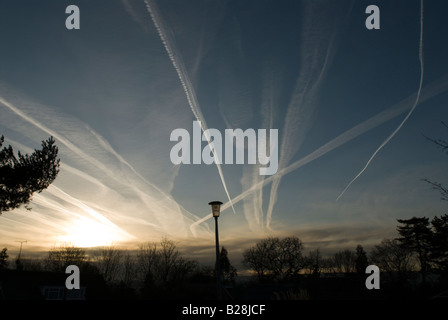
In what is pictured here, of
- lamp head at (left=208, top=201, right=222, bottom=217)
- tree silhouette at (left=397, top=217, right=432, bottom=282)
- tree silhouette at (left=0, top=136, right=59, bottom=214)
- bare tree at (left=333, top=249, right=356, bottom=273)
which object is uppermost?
tree silhouette at (left=0, top=136, right=59, bottom=214)

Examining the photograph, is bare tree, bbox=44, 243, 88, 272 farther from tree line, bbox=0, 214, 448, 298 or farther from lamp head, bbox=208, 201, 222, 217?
lamp head, bbox=208, 201, 222, 217

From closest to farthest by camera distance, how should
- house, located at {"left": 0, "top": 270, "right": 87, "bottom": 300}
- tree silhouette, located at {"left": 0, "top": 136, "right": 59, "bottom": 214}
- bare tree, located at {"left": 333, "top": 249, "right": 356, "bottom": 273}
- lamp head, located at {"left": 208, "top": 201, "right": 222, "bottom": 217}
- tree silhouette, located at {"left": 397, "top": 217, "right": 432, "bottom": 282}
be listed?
lamp head, located at {"left": 208, "top": 201, "right": 222, "bottom": 217}
tree silhouette, located at {"left": 0, "top": 136, "right": 59, "bottom": 214}
house, located at {"left": 0, "top": 270, "right": 87, "bottom": 300}
tree silhouette, located at {"left": 397, "top": 217, "right": 432, "bottom": 282}
bare tree, located at {"left": 333, "top": 249, "right": 356, "bottom": 273}

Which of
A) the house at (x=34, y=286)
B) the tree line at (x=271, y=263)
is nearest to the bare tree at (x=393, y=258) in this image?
the tree line at (x=271, y=263)

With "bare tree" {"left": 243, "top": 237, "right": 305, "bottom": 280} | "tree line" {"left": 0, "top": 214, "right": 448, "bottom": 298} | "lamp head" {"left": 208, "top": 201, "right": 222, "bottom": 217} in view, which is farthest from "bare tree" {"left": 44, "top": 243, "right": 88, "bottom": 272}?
"lamp head" {"left": 208, "top": 201, "right": 222, "bottom": 217}

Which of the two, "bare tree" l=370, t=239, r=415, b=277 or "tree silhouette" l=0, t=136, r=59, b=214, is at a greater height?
"tree silhouette" l=0, t=136, r=59, b=214

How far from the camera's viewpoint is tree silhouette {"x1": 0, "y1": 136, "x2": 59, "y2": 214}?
18.1 m

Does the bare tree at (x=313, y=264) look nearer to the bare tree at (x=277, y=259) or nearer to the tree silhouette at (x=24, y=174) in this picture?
the bare tree at (x=277, y=259)

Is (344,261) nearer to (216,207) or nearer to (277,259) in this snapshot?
(277,259)

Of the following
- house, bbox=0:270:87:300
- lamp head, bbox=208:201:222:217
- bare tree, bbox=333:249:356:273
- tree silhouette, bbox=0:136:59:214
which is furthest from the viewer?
bare tree, bbox=333:249:356:273

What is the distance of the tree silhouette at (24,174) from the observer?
18.1m

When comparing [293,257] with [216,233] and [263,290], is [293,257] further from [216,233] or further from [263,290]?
[216,233]

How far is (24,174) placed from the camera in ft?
60.8
